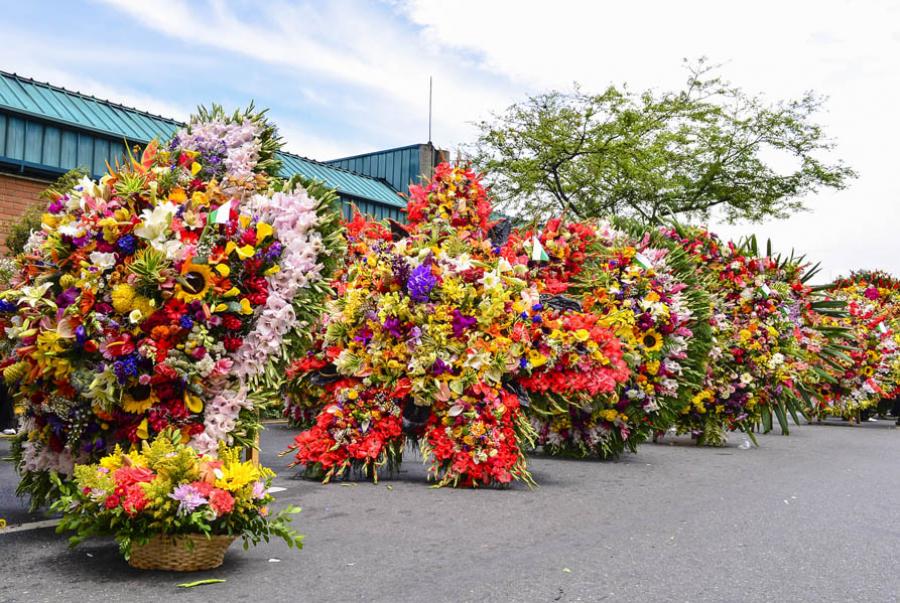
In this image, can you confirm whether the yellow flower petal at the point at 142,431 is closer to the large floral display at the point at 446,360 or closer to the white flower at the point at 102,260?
the white flower at the point at 102,260

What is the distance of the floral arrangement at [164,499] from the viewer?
13.9ft

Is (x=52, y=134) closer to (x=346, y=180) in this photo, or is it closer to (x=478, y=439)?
(x=346, y=180)

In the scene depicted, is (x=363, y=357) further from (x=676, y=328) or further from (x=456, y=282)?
(x=676, y=328)

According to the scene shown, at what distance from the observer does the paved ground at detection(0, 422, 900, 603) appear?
4.27 m

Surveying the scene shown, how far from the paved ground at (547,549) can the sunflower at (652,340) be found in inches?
69.0

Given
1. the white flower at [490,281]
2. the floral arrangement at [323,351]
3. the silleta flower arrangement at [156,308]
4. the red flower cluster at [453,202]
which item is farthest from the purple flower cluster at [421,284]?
the silleta flower arrangement at [156,308]

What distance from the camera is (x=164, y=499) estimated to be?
167 inches

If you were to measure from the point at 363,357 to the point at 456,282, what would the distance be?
1.09m

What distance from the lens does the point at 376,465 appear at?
780 cm

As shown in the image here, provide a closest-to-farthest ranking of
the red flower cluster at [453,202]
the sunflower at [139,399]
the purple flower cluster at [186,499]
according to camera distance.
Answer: the purple flower cluster at [186,499]
the sunflower at [139,399]
the red flower cluster at [453,202]

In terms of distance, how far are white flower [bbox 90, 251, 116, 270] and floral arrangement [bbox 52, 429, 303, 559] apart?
107cm

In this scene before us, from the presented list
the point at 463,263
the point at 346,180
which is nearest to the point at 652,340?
the point at 463,263

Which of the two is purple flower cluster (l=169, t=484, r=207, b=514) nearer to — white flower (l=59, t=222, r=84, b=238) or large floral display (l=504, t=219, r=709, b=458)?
white flower (l=59, t=222, r=84, b=238)

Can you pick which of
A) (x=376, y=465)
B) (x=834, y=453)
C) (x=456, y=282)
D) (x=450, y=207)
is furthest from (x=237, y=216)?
(x=834, y=453)
